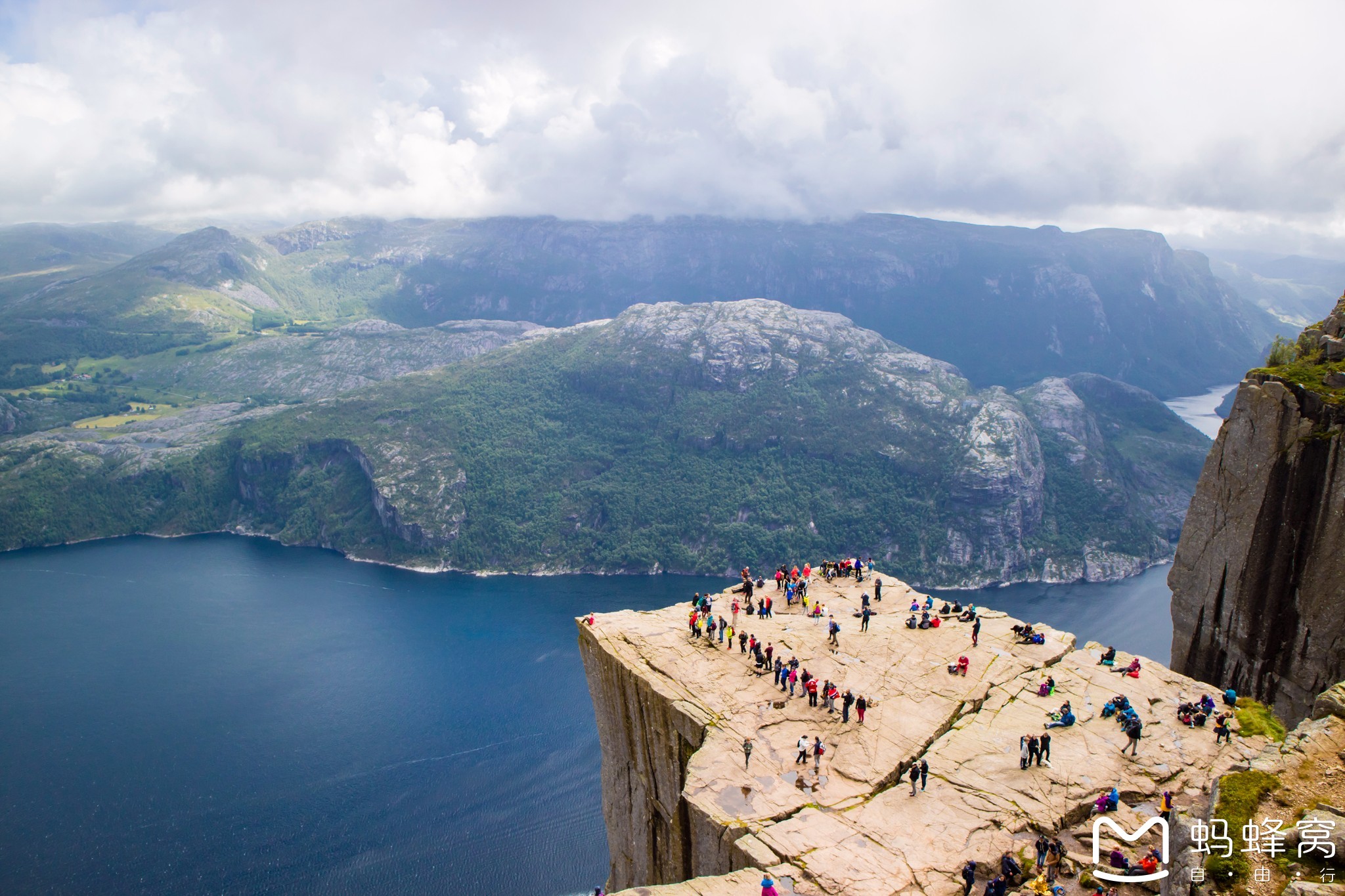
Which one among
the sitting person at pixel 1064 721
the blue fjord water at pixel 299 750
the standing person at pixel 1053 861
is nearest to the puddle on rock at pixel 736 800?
the standing person at pixel 1053 861

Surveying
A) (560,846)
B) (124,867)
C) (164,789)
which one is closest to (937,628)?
(560,846)

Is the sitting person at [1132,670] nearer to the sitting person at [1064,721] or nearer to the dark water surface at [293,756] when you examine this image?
the sitting person at [1064,721]

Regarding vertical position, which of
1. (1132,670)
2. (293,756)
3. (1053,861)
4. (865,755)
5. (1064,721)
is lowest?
(293,756)

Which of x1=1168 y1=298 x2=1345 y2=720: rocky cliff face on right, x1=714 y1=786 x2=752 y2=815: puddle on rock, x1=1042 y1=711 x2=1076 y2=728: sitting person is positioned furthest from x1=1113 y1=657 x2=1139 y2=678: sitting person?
x1=714 y1=786 x2=752 y2=815: puddle on rock

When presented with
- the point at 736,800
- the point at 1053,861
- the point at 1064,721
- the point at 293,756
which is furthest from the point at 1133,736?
the point at 293,756

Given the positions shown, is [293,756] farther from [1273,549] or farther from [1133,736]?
[1273,549]

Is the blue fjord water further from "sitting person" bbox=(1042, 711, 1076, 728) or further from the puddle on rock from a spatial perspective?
"sitting person" bbox=(1042, 711, 1076, 728)

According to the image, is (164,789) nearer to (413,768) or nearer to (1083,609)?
(413,768)
